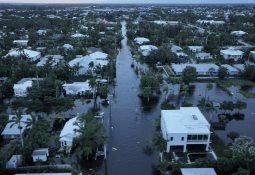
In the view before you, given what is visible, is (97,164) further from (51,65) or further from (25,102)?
(51,65)

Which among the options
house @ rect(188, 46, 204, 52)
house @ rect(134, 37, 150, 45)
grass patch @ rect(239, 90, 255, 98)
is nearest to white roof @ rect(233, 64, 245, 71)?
grass patch @ rect(239, 90, 255, 98)

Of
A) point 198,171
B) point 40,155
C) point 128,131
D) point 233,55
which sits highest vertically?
point 233,55

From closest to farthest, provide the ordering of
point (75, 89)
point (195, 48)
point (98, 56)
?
1. point (75, 89)
2. point (98, 56)
3. point (195, 48)

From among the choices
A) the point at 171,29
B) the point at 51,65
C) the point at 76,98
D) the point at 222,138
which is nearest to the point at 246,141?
the point at 222,138

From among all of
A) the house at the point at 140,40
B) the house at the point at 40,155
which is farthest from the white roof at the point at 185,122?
the house at the point at 140,40

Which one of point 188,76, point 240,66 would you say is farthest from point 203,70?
point 240,66

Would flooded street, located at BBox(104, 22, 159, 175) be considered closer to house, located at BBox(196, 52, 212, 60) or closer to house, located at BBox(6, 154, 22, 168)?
house, located at BBox(6, 154, 22, 168)

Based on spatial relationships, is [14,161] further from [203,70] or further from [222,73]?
[203,70]
